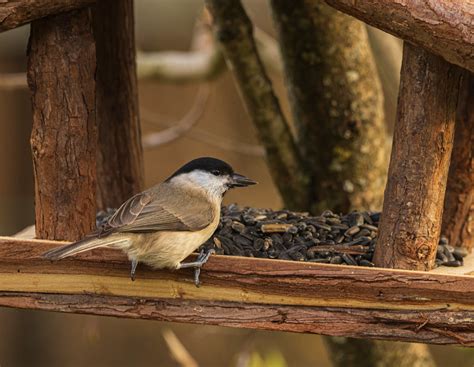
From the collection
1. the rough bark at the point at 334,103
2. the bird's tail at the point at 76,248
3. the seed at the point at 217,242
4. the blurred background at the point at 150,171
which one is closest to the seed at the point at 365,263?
the seed at the point at 217,242

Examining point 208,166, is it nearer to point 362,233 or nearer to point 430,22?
point 362,233

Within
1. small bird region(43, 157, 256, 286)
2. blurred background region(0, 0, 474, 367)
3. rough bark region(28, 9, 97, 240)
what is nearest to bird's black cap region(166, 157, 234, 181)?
small bird region(43, 157, 256, 286)

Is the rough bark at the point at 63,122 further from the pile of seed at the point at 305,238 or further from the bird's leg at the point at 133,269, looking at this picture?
the pile of seed at the point at 305,238

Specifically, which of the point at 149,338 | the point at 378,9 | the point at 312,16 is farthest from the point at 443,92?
the point at 149,338

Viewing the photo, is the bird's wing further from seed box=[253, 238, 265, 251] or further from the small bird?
seed box=[253, 238, 265, 251]

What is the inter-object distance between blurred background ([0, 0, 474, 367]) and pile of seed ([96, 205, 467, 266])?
2731 millimetres

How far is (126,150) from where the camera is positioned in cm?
383

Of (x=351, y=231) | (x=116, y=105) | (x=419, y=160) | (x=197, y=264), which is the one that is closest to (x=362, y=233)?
(x=351, y=231)

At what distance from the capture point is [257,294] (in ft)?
9.16

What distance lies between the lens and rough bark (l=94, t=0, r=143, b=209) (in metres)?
3.65

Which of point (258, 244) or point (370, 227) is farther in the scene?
point (370, 227)

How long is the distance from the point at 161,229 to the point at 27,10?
0.79m

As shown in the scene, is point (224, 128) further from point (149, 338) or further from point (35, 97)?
point (35, 97)

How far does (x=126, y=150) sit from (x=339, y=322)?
1432 millimetres
